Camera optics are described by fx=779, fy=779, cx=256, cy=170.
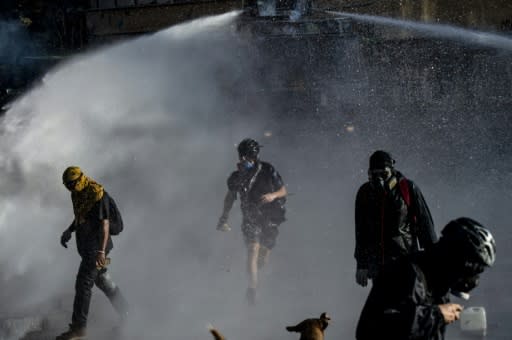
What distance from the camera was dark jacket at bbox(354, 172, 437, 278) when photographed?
618cm

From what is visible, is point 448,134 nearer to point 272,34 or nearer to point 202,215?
point 272,34

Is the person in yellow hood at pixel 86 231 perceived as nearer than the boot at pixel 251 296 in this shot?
Yes

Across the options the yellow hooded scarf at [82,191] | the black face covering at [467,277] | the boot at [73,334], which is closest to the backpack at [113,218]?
the yellow hooded scarf at [82,191]

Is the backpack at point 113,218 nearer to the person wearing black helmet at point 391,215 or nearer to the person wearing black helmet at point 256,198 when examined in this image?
the person wearing black helmet at point 256,198

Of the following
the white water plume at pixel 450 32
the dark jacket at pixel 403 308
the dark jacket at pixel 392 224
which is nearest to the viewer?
the dark jacket at pixel 403 308

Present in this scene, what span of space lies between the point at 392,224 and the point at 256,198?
275 centimetres

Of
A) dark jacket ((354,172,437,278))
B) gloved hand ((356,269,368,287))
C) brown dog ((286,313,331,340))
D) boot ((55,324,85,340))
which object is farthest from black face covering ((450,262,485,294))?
boot ((55,324,85,340))

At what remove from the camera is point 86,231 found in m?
7.79

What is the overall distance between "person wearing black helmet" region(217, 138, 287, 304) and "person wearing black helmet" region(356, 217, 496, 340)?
540 centimetres

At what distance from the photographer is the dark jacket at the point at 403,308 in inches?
125

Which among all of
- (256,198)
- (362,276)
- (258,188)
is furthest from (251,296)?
(362,276)

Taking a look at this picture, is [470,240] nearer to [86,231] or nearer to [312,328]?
[312,328]

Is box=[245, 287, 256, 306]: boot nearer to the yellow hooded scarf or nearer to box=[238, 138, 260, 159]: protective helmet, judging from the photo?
box=[238, 138, 260, 159]: protective helmet

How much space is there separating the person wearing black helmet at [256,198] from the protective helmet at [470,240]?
5442 millimetres
